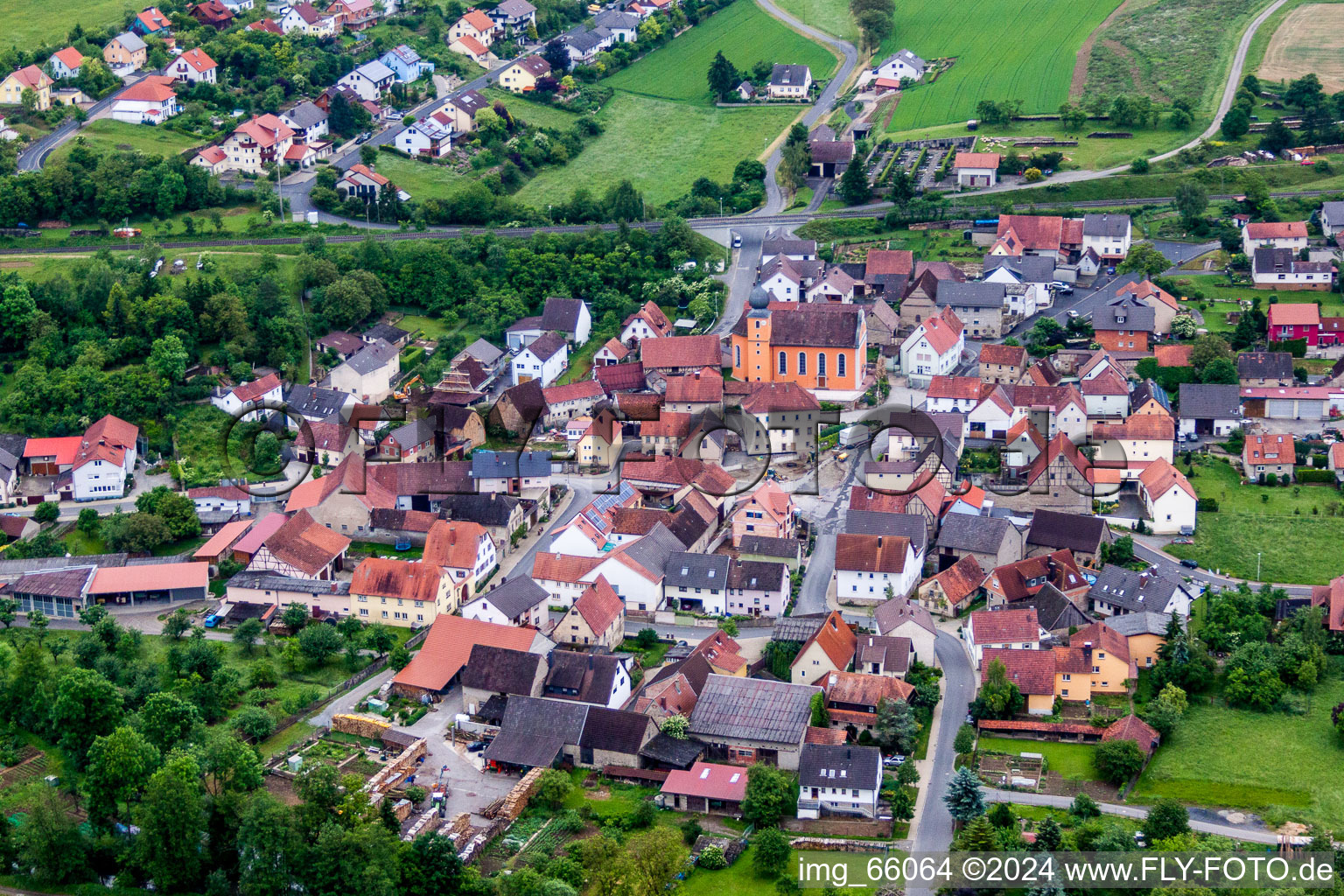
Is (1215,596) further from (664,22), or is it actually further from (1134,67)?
(664,22)

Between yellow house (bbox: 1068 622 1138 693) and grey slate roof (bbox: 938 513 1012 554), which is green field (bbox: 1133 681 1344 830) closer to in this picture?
yellow house (bbox: 1068 622 1138 693)

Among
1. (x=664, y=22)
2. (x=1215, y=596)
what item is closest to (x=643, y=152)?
(x=664, y=22)

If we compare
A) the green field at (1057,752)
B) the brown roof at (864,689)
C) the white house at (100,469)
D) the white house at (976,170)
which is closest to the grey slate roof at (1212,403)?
the green field at (1057,752)

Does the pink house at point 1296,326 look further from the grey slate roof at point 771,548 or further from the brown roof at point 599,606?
the brown roof at point 599,606

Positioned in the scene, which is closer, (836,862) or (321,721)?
(836,862)

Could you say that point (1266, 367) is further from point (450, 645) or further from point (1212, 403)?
point (450, 645)

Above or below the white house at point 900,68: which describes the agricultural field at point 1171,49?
above

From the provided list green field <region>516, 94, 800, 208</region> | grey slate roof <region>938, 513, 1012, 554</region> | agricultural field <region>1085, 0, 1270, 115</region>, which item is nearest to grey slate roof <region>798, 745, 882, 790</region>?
grey slate roof <region>938, 513, 1012, 554</region>
